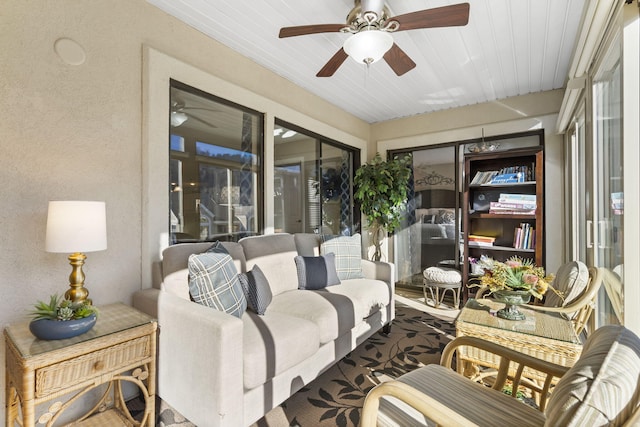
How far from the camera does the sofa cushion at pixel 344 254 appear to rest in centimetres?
323

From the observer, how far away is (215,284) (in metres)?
1.94

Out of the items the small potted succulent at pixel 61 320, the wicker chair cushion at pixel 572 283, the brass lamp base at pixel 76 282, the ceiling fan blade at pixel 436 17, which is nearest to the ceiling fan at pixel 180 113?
the brass lamp base at pixel 76 282

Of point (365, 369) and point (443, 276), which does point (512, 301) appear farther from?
point (443, 276)

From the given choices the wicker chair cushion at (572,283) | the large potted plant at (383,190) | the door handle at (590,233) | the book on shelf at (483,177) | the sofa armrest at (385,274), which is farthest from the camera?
the large potted plant at (383,190)

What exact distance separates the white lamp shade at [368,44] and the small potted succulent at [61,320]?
214 centimetres

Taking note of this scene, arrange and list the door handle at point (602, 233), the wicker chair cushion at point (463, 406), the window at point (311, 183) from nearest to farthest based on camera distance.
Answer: the wicker chair cushion at point (463, 406) < the door handle at point (602, 233) < the window at point (311, 183)

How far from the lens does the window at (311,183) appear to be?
360 cm

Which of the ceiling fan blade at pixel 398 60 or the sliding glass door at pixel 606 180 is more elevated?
the ceiling fan blade at pixel 398 60

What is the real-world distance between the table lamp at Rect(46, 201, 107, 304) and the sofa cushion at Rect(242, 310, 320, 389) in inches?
35.9

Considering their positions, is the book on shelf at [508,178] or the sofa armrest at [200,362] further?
the book on shelf at [508,178]

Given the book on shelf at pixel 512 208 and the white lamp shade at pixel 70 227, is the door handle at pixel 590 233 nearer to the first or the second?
the book on shelf at pixel 512 208

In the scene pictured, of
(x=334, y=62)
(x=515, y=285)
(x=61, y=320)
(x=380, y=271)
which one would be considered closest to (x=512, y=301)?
(x=515, y=285)

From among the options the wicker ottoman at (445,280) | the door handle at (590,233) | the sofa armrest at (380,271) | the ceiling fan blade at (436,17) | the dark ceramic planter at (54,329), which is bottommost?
the wicker ottoman at (445,280)

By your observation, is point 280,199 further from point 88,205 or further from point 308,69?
point 88,205
